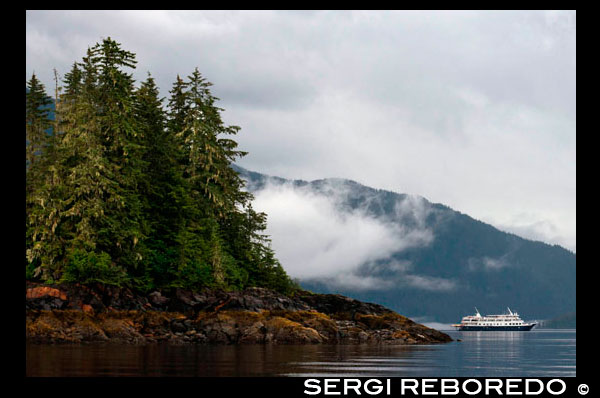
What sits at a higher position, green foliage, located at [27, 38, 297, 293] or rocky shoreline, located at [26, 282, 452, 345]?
green foliage, located at [27, 38, 297, 293]

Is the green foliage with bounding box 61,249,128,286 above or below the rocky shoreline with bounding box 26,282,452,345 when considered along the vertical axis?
above

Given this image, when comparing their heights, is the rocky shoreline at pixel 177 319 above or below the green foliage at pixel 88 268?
below

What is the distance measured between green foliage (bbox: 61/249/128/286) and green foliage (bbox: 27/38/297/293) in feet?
0.30

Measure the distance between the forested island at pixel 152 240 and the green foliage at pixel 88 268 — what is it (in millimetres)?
114

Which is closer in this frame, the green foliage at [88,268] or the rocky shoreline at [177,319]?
the rocky shoreline at [177,319]

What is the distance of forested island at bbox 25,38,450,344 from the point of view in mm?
59781

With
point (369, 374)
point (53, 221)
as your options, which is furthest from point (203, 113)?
point (369, 374)

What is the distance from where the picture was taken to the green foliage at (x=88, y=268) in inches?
2397

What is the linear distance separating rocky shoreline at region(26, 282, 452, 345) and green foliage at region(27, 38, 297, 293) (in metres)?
2.04

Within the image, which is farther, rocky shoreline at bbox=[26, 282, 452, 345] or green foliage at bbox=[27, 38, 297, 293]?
green foliage at bbox=[27, 38, 297, 293]

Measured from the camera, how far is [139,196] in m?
73.1

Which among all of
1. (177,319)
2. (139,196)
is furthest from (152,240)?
(177,319)

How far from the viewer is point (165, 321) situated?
6119 cm
